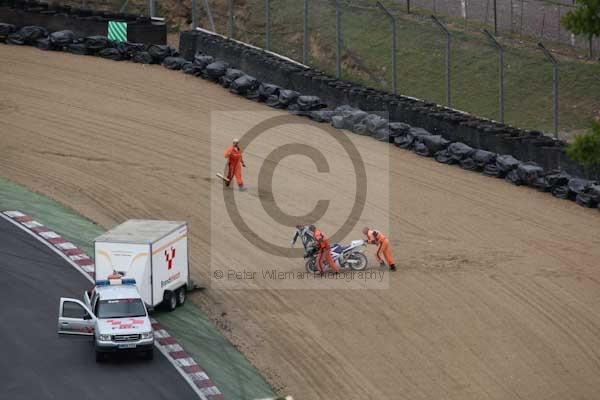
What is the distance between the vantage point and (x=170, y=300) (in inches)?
944

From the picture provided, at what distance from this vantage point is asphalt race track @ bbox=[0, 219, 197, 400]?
20266 mm

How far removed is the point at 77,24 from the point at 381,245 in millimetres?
21111

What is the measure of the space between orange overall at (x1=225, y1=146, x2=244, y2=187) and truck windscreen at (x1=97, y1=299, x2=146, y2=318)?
9186 mm

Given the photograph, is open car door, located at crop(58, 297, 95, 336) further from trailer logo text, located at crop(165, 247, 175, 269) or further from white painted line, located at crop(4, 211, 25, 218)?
white painted line, located at crop(4, 211, 25, 218)

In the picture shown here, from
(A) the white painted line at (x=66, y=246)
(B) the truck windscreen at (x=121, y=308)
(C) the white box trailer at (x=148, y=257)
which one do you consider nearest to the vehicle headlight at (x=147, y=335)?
(B) the truck windscreen at (x=121, y=308)

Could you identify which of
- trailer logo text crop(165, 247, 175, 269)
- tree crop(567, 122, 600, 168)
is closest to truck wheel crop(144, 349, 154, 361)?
trailer logo text crop(165, 247, 175, 269)

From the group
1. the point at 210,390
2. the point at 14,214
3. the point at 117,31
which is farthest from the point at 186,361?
the point at 117,31

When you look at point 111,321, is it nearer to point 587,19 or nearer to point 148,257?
point 148,257

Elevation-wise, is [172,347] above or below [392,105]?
below

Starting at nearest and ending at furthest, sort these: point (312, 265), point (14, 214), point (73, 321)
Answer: point (73, 321), point (312, 265), point (14, 214)

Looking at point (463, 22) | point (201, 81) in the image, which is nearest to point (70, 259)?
point (201, 81)

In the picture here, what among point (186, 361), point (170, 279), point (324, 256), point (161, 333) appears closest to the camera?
point (186, 361)

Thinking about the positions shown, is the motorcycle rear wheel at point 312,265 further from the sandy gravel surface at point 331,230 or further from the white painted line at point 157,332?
the white painted line at point 157,332

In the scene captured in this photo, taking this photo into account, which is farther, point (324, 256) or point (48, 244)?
point (48, 244)
